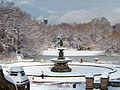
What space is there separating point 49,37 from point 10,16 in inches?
2202

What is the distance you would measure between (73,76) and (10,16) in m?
42.5

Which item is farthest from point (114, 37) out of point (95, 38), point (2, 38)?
point (2, 38)

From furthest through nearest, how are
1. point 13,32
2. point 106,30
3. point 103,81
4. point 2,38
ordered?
point 106,30 < point 13,32 < point 2,38 < point 103,81

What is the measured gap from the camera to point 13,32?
6397cm

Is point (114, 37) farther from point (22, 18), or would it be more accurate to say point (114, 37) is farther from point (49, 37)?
point (22, 18)

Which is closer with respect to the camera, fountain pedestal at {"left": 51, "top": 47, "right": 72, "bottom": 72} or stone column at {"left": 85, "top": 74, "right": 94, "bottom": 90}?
stone column at {"left": 85, "top": 74, "right": 94, "bottom": 90}

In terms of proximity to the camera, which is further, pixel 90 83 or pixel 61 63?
pixel 61 63

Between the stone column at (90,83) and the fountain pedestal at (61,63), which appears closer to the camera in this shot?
the stone column at (90,83)

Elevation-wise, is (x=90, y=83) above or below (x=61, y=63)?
below

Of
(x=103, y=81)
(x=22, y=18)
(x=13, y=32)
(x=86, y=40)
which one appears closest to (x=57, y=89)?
(x=103, y=81)

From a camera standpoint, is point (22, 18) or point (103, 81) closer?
point (103, 81)

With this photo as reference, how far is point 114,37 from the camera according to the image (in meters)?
109

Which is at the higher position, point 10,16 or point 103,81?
point 10,16

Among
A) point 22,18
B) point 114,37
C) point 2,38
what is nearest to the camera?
point 2,38
